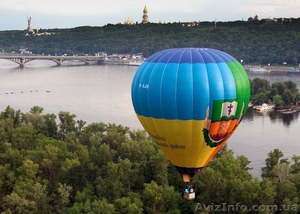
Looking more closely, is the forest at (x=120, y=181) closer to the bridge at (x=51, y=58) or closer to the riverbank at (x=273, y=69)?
the riverbank at (x=273, y=69)

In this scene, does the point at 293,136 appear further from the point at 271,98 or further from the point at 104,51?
the point at 104,51

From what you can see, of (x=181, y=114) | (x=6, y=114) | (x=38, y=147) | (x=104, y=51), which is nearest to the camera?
(x=181, y=114)

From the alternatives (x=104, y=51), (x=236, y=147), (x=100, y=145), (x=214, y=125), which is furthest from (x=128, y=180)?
(x=104, y=51)

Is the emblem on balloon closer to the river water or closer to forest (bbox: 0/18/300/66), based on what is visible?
the river water

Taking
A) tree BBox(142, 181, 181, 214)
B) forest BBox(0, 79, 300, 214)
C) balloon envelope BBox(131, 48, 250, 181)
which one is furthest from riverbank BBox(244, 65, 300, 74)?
balloon envelope BBox(131, 48, 250, 181)

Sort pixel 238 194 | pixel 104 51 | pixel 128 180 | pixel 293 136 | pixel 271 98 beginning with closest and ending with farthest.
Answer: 1. pixel 238 194
2. pixel 128 180
3. pixel 293 136
4. pixel 271 98
5. pixel 104 51

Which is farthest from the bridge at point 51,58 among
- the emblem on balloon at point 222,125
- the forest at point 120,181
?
the emblem on balloon at point 222,125

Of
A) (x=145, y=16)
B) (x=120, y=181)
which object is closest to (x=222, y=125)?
(x=120, y=181)
